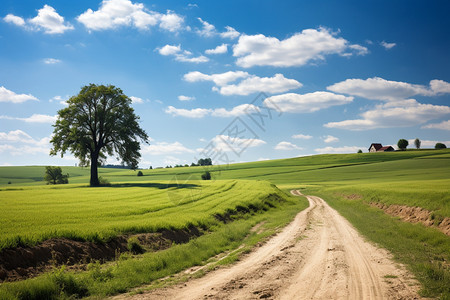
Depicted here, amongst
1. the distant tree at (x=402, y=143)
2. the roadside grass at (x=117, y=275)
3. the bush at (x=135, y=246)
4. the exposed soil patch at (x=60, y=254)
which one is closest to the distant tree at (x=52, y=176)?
the exposed soil patch at (x=60, y=254)

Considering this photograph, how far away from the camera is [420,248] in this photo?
42.1 ft

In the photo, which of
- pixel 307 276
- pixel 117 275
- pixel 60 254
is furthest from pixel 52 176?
pixel 307 276

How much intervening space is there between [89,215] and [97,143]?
35789 millimetres

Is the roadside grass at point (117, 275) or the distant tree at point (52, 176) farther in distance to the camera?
the distant tree at point (52, 176)

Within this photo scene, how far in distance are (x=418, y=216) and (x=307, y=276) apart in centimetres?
1581

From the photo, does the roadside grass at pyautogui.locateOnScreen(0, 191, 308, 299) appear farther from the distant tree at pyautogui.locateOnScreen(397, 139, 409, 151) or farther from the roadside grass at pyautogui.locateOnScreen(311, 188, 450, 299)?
the distant tree at pyautogui.locateOnScreen(397, 139, 409, 151)

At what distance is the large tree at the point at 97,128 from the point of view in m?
46.4

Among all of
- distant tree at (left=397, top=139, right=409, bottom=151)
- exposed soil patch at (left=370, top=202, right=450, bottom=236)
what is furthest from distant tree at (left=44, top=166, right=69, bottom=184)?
distant tree at (left=397, top=139, right=409, bottom=151)

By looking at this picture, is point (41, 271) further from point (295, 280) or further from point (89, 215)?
point (295, 280)

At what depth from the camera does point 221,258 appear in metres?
12.1

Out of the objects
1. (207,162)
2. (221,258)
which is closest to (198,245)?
(221,258)

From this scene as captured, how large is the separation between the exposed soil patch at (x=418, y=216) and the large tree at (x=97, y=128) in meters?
39.4

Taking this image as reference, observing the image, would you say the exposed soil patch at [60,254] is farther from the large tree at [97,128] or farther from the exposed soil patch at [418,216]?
the large tree at [97,128]

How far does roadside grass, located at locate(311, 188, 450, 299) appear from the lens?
322 inches
